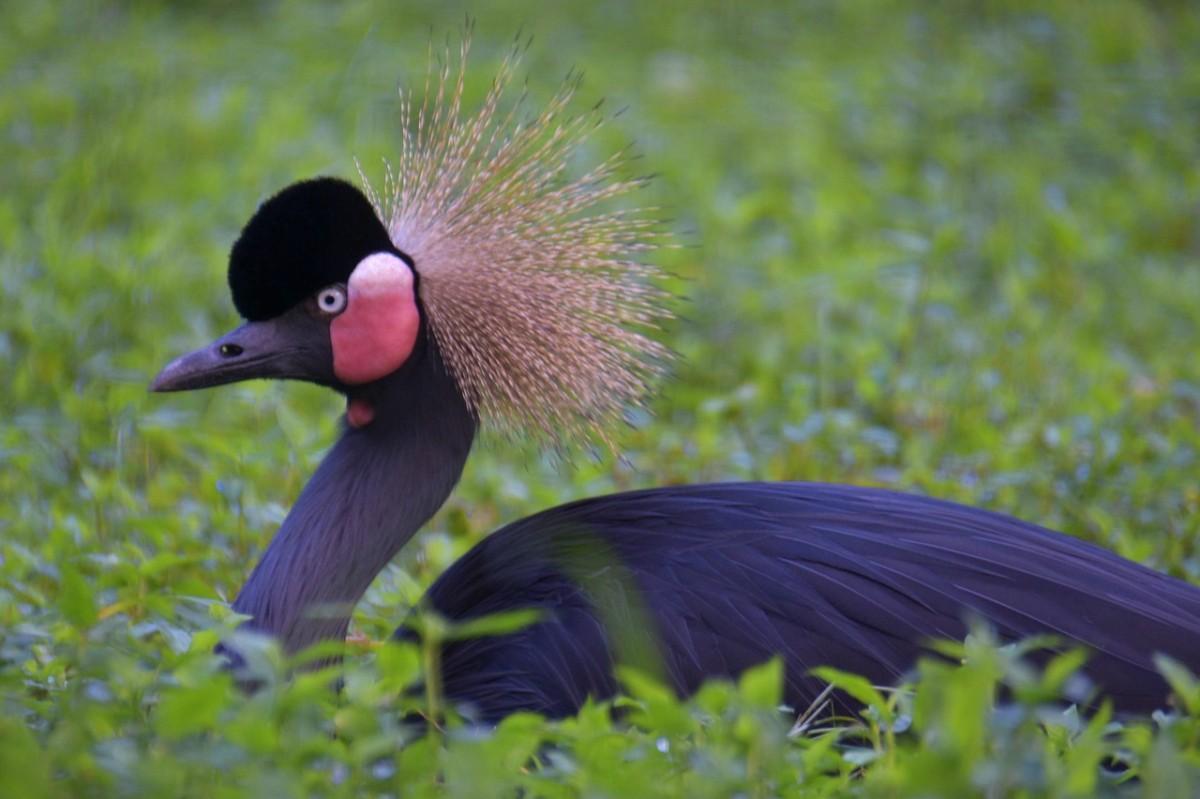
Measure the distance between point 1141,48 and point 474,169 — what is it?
3.70m

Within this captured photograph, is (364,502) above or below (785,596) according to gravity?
above

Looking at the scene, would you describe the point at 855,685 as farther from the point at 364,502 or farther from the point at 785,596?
the point at 364,502

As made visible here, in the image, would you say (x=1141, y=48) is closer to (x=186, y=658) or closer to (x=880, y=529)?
(x=880, y=529)

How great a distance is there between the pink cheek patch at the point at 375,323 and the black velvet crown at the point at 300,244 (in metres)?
0.03

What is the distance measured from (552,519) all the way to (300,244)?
489mm

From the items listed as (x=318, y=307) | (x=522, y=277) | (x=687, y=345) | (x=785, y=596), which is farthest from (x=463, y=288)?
(x=687, y=345)

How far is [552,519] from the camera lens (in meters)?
2.07

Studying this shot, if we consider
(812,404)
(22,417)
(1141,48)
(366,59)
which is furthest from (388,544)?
(1141,48)

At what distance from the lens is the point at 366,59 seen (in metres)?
4.87

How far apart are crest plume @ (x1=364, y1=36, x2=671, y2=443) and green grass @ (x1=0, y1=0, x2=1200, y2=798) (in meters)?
0.36

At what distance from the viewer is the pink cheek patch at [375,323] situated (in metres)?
1.98

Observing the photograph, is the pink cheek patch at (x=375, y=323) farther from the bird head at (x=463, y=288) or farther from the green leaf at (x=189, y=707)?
the green leaf at (x=189, y=707)

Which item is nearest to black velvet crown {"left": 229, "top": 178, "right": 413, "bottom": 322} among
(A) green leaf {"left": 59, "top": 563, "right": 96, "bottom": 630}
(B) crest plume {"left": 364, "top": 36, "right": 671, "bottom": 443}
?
(B) crest plume {"left": 364, "top": 36, "right": 671, "bottom": 443}

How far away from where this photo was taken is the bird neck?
1.95 metres
